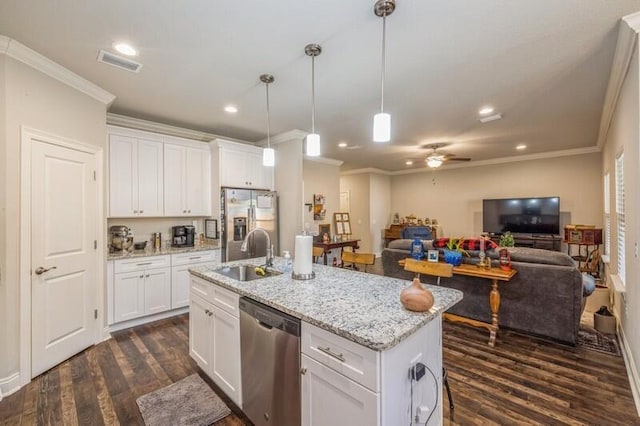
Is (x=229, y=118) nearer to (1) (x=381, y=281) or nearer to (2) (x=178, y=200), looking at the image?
(2) (x=178, y=200)

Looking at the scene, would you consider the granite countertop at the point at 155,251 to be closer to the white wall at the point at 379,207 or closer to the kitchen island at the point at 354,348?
the kitchen island at the point at 354,348

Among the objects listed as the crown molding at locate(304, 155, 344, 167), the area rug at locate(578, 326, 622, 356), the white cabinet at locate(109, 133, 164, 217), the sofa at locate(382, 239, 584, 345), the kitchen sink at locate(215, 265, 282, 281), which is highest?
the crown molding at locate(304, 155, 344, 167)

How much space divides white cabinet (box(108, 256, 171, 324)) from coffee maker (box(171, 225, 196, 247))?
510 mm

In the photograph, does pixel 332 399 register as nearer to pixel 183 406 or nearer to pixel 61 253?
pixel 183 406

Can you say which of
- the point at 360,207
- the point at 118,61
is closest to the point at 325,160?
the point at 360,207

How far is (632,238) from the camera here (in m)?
2.36

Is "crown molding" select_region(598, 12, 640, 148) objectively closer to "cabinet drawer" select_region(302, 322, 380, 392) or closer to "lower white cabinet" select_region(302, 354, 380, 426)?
"cabinet drawer" select_region(302, 322, 380, 392)

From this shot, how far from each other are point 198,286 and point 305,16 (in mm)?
2230

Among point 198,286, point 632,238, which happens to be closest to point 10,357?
point 198,286

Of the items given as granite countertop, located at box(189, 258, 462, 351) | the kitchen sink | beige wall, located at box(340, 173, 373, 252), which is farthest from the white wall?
granite countertop, located at box(189, 258, 462, 351)

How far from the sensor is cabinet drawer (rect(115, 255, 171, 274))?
11.4ft

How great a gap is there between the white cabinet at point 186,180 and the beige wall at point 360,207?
517 centimetres

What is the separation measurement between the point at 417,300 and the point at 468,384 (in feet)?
4.89

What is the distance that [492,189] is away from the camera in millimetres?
7477
